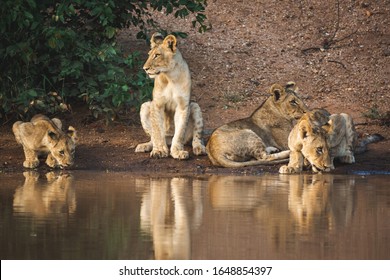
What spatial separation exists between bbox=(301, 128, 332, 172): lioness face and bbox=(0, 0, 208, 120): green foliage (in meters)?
2.76

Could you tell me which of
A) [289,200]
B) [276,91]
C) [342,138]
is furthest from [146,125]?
[289,200]

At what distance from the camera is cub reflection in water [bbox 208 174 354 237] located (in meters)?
9.62

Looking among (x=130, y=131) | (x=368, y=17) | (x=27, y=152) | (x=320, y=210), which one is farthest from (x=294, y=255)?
(x=368, y=17)

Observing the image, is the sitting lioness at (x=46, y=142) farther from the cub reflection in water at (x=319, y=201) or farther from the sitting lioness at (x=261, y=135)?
the cub reflection in water at (x=319, y=201)

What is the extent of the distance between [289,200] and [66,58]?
576cm

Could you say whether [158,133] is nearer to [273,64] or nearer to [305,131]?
[305,131]

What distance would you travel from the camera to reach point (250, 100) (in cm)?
1775

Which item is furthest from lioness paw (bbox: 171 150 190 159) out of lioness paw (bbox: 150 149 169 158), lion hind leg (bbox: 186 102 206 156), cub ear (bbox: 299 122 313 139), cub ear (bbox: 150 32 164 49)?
cub ear (bbox: 299 122 313 139)

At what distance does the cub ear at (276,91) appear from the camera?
15164 millimetres

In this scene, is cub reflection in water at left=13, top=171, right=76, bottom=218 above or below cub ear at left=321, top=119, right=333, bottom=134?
below

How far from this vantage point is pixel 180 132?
14484 millimetres

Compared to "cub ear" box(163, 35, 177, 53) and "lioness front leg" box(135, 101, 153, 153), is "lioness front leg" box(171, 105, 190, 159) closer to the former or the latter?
"lioness front leg" box(135, 101, 153, 153)

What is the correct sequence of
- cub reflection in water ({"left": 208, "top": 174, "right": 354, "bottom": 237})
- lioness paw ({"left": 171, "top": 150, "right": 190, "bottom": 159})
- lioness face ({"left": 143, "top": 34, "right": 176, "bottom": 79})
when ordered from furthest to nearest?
lioness face ({"left": 143, "top": 34, "right": 176, "bottom": 79}), lioness paw ({"left": 171, "top": 150, "right": 190, "bottom": 159}), cub reflection in water ({"left": 208, "top": 174, "right": 354, "bottom": 237})

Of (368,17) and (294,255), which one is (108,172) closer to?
(294,255)
